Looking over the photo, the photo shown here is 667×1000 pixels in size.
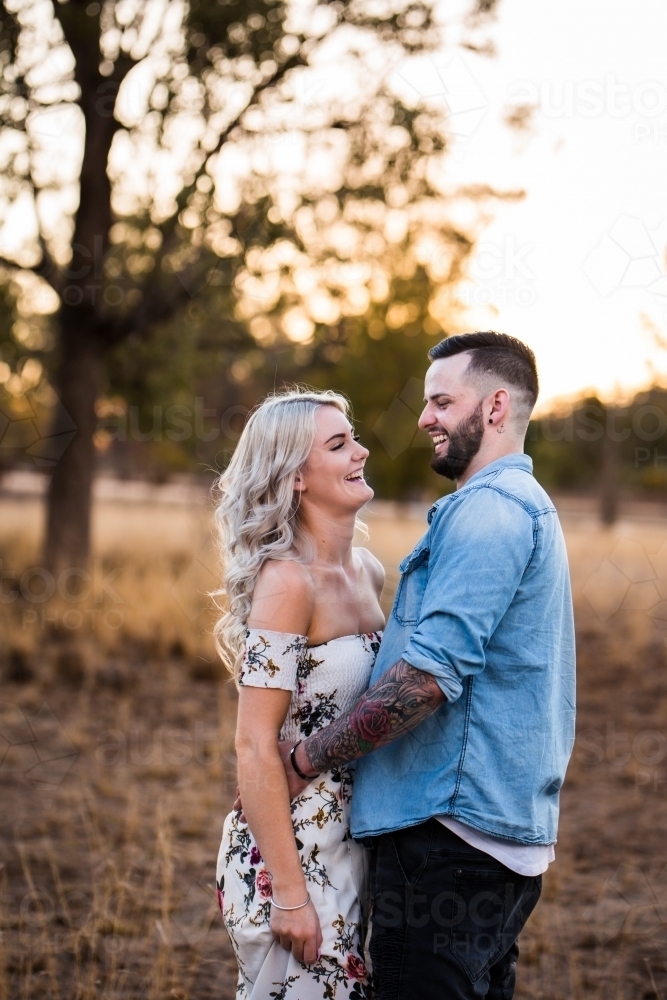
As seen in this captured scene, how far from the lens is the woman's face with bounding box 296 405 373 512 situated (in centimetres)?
227

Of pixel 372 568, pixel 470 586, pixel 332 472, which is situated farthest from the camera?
pixel 372 568

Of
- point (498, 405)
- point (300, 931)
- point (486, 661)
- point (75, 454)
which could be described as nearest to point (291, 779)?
point (300, 931)

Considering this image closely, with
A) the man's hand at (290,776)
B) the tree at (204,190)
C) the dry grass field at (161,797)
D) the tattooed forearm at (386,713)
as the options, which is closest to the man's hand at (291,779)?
the man's hand at (290,776)

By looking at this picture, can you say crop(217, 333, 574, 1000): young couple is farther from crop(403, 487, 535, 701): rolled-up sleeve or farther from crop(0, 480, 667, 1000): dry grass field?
crop(0, 480, 667, 1000): dry grass field

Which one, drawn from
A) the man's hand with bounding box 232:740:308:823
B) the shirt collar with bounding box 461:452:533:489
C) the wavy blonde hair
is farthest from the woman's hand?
the shirt collar with bounding box 461:452:533:489

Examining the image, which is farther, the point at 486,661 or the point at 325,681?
the point at 325,681

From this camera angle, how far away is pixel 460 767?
186cm

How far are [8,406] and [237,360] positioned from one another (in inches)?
110

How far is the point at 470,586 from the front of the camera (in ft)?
5.83

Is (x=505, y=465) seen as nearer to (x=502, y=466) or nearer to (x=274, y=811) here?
(x=502, y=466)

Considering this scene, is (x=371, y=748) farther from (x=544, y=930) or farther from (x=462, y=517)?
(x=544, y=930)

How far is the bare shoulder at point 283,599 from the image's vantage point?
2094 millimetres

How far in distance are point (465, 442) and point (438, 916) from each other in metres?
0.98

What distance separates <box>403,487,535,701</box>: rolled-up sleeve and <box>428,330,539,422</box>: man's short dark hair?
0.29m
